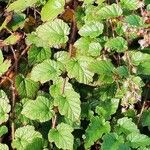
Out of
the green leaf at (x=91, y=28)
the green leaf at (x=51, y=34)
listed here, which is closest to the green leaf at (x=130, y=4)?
the green leaf at (x=91, y=28)

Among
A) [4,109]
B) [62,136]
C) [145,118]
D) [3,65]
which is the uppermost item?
[3,65]

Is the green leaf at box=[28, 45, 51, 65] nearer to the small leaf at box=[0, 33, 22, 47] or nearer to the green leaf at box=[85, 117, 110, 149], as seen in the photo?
the small leaf at box=[0, 33, 22, 47]

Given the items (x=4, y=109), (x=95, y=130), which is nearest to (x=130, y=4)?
(x=95, y=130)

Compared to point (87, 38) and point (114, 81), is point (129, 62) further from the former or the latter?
point (87, 38)

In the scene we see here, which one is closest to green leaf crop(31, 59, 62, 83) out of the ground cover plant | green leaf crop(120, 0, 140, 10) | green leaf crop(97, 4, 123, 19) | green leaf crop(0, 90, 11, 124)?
the ground cover plant

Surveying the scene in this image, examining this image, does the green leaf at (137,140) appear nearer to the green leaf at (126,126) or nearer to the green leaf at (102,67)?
the green leaf at (126,126)

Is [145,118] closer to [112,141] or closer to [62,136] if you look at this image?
[112,141]

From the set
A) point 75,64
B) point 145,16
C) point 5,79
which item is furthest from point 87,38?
point 5,79
